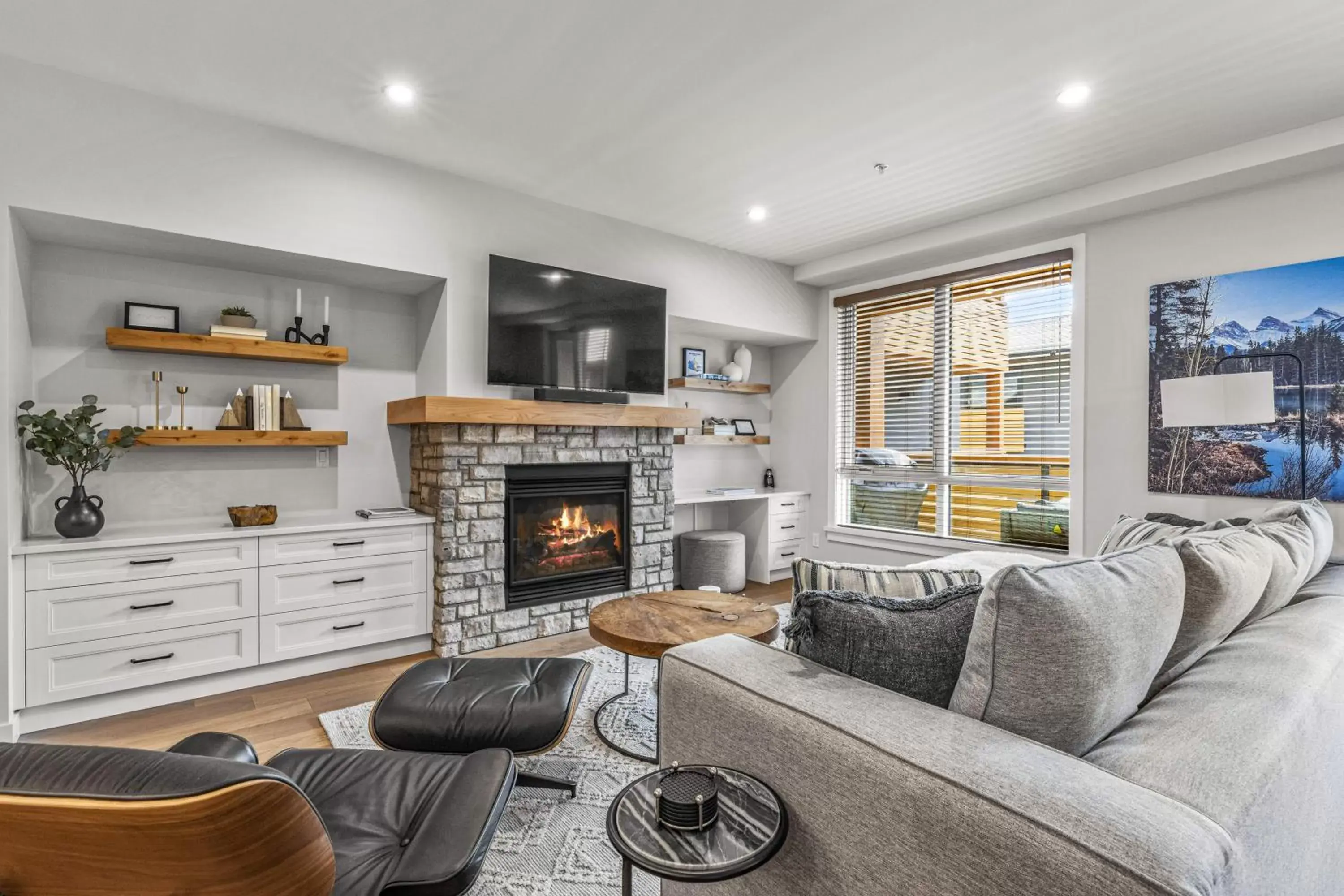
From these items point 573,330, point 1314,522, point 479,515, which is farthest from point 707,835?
point 573,330

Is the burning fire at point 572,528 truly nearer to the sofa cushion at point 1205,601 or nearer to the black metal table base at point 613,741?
the black metal table base at point 613,741

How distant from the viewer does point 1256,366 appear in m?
3.18

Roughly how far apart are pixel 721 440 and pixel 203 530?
3408mm

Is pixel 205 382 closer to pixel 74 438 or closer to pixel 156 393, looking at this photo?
pixel 156 393

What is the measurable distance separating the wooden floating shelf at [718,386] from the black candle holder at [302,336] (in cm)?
229

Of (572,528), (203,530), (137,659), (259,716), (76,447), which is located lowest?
(259,716)

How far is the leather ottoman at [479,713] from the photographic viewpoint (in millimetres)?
1893

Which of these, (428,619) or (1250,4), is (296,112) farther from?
(1250,4)

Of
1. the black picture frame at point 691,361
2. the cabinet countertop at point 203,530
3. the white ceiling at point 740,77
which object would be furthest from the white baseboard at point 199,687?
the black picture frame at point 691,361

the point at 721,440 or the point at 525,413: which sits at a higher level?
the point at 525,413

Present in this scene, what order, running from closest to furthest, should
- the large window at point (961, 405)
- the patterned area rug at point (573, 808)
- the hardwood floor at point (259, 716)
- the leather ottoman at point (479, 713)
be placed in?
the patterned area rug at point (573, 808)
the leather ottoman at point (479, 713)
the hardwood floor at point (259, 716)
the large window at point (961, 405)

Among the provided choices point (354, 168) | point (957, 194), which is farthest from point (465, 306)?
point (957, 194)

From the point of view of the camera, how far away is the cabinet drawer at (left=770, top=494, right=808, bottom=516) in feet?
16.8

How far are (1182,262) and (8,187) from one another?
208 inches
